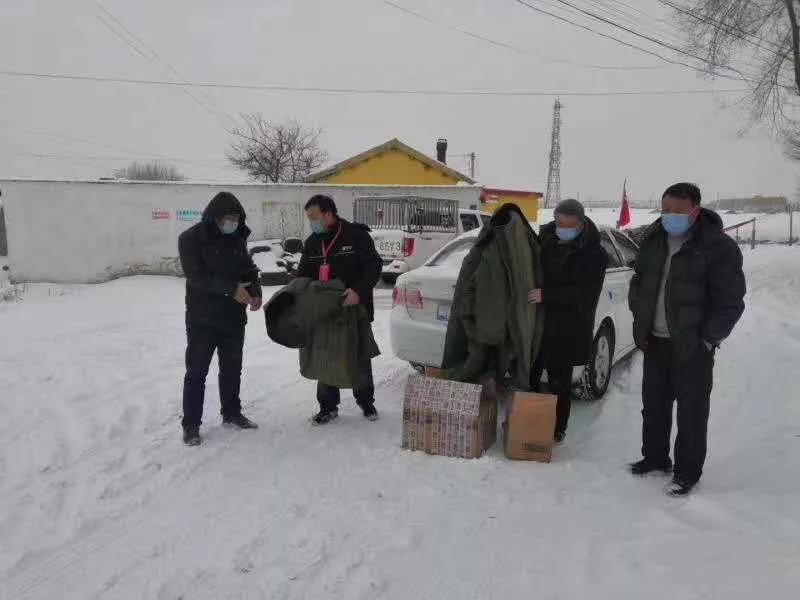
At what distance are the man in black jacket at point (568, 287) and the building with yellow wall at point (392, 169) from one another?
19.0m

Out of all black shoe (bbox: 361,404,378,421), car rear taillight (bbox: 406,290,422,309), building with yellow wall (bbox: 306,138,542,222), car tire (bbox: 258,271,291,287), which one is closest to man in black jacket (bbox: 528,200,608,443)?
car rear taillight (bbox: 406,290,422,309)

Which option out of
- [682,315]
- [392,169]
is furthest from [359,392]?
[392,169]

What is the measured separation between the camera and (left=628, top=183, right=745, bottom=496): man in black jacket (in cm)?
317

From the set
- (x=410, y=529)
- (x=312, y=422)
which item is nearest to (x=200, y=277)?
(x=312, y=422)

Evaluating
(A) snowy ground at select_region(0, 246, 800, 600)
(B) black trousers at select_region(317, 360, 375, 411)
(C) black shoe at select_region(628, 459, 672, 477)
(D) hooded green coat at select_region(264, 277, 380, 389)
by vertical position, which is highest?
(D) hooded green coat at select_region(264, 277, 380, 389)

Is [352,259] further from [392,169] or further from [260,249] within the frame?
[392,169]

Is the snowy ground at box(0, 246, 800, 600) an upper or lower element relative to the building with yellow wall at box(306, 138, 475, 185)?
lower

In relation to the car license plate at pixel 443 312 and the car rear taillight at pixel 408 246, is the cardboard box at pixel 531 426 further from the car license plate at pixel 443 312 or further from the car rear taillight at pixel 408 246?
the car rear taillight at pixel 408 246

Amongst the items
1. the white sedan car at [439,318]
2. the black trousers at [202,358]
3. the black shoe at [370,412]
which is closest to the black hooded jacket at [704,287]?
the white sedan car at [439,318]

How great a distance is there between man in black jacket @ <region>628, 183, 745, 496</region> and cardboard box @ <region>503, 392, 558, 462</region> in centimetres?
56

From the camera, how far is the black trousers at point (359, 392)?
4.39 m

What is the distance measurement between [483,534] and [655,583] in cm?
82

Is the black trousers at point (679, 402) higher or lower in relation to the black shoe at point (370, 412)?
higher

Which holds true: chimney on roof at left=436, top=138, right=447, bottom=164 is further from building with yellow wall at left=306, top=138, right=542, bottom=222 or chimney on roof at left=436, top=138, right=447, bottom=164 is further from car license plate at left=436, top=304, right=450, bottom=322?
car license plate at left=436, top=304, right=450, bottom=322
